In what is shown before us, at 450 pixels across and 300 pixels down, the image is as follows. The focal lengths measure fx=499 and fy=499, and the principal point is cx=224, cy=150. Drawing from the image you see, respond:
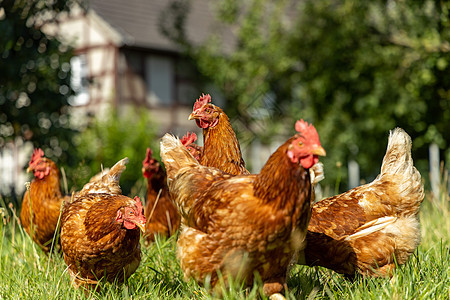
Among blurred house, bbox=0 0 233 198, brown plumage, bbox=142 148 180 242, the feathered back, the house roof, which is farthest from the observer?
the house roof

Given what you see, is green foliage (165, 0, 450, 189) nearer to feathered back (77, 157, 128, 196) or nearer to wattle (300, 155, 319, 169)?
feathered back (77, 157, 128, 196)

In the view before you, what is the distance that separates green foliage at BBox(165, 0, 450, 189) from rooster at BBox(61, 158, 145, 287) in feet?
17.9

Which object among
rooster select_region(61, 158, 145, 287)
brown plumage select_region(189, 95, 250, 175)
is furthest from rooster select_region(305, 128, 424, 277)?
rooster select_region(61, 158, 145, 287)

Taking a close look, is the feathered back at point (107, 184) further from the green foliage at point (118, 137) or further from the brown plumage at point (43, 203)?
the green foliage at point (118, 137)

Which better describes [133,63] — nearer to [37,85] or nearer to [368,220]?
[37,85]

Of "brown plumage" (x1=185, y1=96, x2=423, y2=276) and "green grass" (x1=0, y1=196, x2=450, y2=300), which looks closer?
"green grass" (x1=0, y1=196, x2=450, y2=300)

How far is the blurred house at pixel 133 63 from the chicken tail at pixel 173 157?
14373mm

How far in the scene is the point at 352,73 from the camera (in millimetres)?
12281

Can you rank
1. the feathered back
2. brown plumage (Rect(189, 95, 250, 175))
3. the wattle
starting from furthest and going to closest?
the feathered back → brown plumage (Rect(189, 95, 250, 175)) → the wattle

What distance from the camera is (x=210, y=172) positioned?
366cm

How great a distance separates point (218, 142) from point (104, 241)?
129 cm

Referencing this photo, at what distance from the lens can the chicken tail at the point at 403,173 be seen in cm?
406

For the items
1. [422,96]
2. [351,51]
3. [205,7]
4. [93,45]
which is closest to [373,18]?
[351,51]

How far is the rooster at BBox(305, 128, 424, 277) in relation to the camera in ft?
12.7
